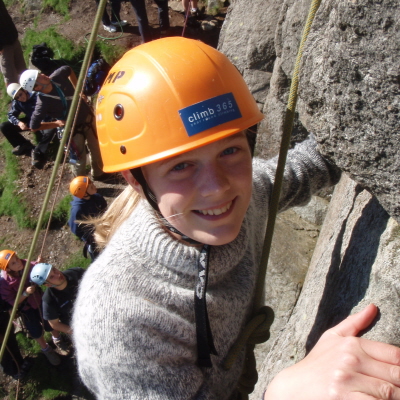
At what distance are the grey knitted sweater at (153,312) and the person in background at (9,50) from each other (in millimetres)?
7069

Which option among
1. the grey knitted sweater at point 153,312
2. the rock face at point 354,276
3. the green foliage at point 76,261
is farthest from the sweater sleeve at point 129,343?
the green foliage at point 76,261

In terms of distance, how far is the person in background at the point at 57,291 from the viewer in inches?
171

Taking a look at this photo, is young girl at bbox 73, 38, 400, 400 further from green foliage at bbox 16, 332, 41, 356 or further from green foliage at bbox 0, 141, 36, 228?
green foliage at bbox 0, 141, 36, 228

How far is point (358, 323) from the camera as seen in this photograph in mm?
1449

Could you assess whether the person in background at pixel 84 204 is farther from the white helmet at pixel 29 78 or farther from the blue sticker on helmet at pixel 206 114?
the blue sticker on helmet at pixel 206 114

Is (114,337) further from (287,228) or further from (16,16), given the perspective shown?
(16,16)

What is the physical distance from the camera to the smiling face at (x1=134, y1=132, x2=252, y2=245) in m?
1.67

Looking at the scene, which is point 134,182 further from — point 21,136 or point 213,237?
point 21,136

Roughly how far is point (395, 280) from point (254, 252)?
0.99m

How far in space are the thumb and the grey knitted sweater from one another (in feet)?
A: 2.30

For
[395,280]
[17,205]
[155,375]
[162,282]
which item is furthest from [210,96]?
[17,205]

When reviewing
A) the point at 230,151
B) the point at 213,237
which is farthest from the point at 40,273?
the point at 230,151

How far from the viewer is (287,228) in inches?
155

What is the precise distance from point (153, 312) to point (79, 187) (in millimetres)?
3550
